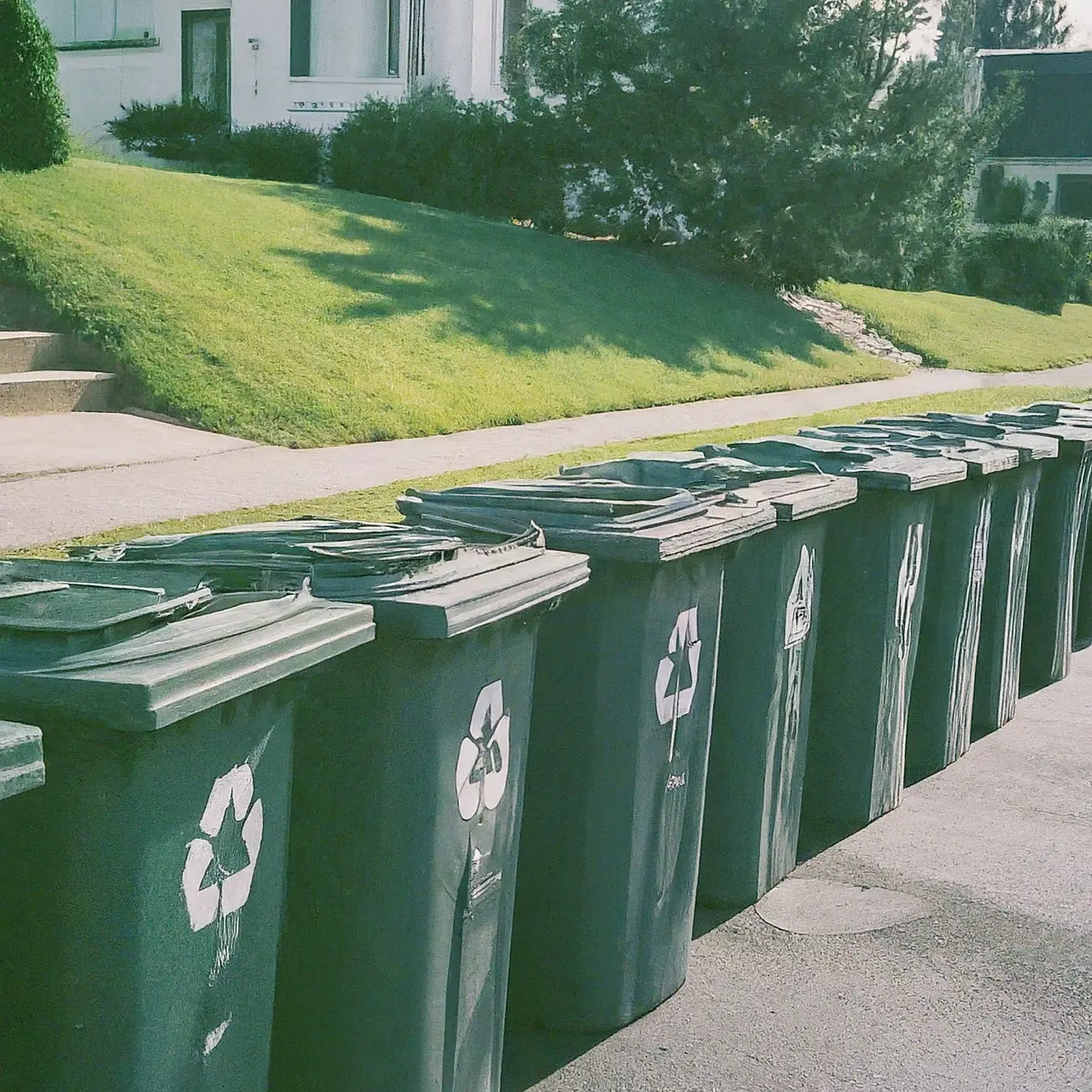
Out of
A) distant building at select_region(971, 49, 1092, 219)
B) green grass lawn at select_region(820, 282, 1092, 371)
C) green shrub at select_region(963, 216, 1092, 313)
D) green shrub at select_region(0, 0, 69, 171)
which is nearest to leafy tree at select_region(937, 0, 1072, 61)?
distant building at select_region(971, 49, 1092, 219)

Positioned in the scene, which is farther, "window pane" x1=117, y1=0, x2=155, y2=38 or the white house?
"window pane" x1=117, y1=0, x2=155, y2=38

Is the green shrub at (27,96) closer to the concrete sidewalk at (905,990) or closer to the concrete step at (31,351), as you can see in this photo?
the concrete step at (31,351)

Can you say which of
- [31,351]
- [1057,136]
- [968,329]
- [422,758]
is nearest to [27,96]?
[31,351]

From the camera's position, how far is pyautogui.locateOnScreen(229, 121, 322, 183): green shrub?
844 inches

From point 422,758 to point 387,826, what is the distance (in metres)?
0.14

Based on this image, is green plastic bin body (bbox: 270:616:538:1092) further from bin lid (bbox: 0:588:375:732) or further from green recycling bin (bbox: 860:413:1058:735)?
green recycling bin (bbox: 860:413:1058:735)

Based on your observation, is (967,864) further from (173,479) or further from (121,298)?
(121,298)

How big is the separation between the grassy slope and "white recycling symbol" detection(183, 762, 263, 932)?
861cm

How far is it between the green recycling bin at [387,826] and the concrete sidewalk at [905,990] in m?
0.73

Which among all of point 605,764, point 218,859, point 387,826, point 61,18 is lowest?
point 605,764

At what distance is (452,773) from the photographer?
3021 millimetres

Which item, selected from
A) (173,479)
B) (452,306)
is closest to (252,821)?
(173,479)

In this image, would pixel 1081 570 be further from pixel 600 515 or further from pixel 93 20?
pixel 93 20

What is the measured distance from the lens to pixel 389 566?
3061 mm
